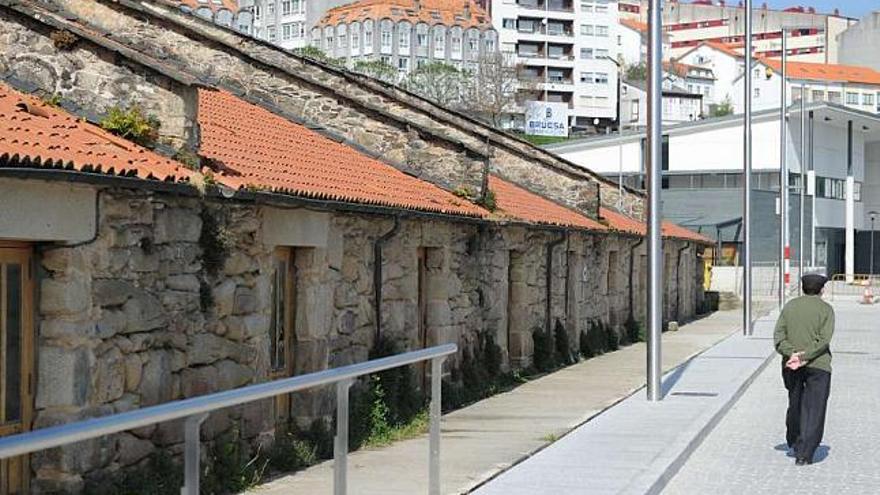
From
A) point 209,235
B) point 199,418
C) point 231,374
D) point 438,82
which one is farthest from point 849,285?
point 199,418

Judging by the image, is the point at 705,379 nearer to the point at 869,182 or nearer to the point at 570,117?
the point at 869,182

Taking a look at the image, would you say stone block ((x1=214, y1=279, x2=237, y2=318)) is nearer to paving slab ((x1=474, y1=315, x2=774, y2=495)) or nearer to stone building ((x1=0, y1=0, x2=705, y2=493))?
stone building ((x1=0, y1=0, x2=705, y2=493))

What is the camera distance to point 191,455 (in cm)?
526

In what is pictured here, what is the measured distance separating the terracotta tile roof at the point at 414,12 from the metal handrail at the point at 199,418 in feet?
354

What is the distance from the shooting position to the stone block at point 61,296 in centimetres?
879

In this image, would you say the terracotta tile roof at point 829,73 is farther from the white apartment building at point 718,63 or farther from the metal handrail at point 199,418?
the metal handrail at point 199,418

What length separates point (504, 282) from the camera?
2066 cm

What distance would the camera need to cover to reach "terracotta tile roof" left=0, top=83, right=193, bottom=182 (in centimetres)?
854

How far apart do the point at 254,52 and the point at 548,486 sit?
14002mm

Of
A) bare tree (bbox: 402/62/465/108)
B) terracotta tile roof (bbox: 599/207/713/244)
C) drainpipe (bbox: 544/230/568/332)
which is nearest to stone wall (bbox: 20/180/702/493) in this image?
drainpipe (bbox: 544/230/568/332)

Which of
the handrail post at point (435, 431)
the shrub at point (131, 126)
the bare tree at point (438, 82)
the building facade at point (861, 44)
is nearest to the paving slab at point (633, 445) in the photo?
the handrail post at point (435, 431)

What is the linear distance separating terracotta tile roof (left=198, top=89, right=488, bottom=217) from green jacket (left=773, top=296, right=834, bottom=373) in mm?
4230

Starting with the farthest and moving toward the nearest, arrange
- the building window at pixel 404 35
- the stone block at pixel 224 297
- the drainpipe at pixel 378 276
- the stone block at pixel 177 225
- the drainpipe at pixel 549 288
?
the building window at pixel 404 35 → the drainpipe at pixel 549 288 → the drainpipe at pixel 378 276 → the stone block at pixel 224 297 → the stone block at pixel 177 225

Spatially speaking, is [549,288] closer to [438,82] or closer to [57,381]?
[57,381]
